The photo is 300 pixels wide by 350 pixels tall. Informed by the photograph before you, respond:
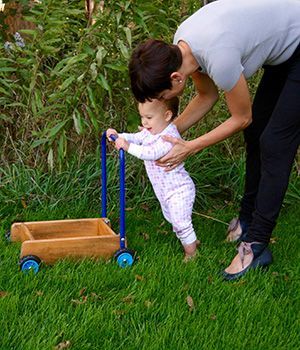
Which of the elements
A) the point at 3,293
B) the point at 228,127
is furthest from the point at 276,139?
the point at 3,293

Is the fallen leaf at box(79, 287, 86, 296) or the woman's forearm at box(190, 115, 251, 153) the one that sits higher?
the woman's forearm at box(190, 115, 251, 153)

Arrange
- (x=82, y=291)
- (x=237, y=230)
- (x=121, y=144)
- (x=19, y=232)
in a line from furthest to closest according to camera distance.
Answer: (x=237, y=230) → (x=19, y=232) → (x=121, y=144) → (x=82, y=291)

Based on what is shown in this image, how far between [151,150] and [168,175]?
25 cm

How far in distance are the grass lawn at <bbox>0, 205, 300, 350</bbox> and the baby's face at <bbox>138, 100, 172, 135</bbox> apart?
72 centimetres

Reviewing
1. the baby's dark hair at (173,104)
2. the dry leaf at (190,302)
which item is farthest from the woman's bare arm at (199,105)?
the dry leaf at (190,302)

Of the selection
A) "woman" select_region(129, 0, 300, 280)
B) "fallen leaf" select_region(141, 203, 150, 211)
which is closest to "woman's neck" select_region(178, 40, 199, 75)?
"woman" select_region(129, 0, 300, 280)

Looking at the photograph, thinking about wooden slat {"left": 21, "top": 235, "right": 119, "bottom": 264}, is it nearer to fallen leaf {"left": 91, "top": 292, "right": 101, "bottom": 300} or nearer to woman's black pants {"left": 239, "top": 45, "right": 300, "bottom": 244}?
fallen leaf {"left": 91, "top": 292, "right": 101, "bottom": 300}

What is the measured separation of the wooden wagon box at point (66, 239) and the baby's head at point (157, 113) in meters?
0.64

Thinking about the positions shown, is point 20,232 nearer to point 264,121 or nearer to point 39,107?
point 39,107

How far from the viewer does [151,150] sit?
3.63 m

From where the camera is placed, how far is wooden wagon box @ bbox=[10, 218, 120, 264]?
3.72 metres

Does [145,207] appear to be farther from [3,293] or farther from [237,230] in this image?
[3,293]

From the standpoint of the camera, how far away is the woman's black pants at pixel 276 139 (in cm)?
350

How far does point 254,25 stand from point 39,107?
6.34ft
